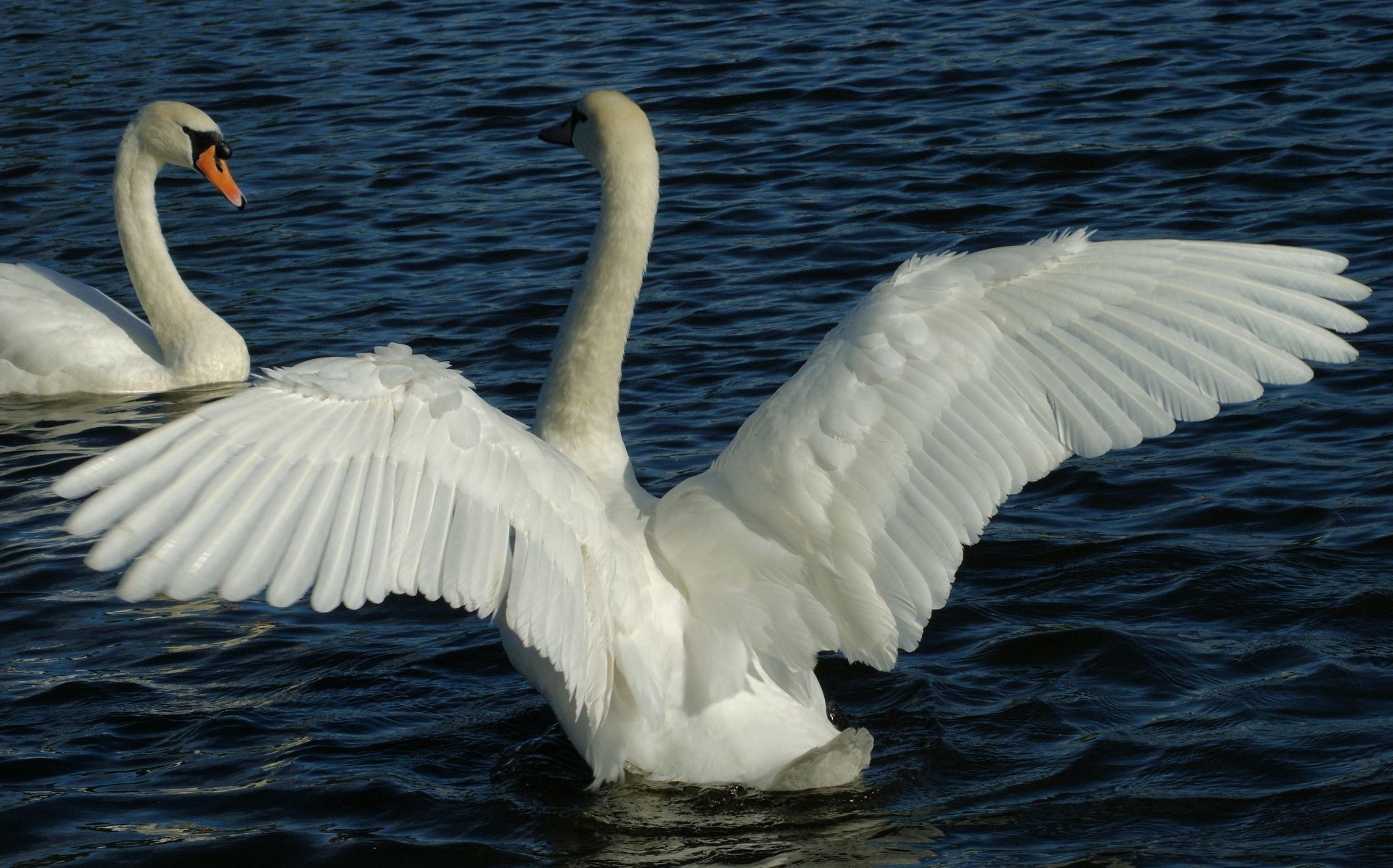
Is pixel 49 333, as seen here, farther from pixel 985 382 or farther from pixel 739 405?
pixel 985 382

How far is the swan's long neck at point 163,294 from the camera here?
917cm

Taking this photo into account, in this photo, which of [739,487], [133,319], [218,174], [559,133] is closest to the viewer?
[739,487]

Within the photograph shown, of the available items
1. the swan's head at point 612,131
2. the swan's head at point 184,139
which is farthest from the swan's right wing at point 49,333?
the swan's head at point 612,131

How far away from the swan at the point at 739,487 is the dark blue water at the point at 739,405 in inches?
16.4

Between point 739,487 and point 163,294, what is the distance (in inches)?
230

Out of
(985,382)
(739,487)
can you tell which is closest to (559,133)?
(739,487)

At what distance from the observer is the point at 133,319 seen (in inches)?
382

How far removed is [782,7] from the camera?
14742 mm

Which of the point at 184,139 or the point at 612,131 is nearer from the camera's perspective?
the point at 612,131

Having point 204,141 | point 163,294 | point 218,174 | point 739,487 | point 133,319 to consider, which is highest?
point 204,141

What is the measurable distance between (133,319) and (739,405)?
12.3 ft

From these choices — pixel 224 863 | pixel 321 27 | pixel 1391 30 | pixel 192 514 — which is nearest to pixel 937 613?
pixel 224 863

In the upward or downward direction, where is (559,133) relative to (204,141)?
downward

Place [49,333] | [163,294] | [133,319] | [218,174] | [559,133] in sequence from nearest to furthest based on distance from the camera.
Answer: [559,133], [49,333], [163,294], [133,319], [218,174]
